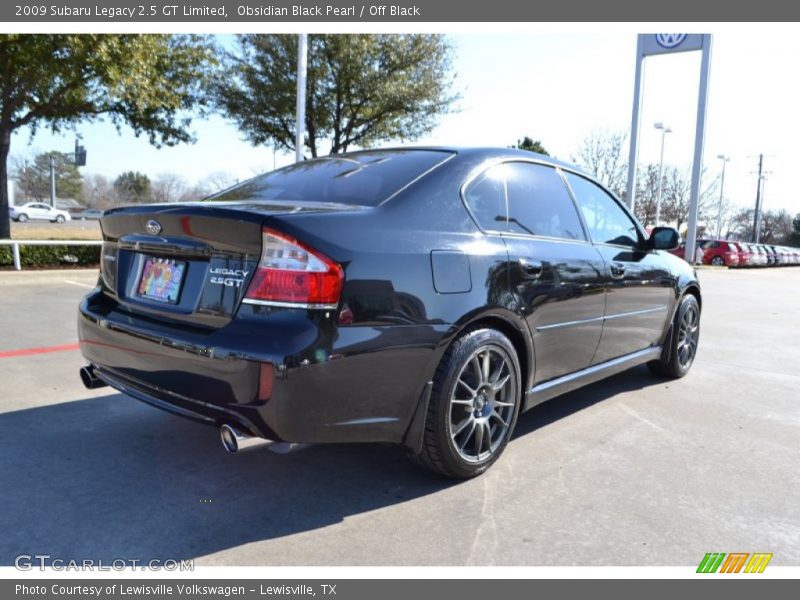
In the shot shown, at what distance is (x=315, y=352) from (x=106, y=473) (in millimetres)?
1457

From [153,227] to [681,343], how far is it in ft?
14.4

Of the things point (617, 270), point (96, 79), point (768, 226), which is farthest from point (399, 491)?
point (768, 226)

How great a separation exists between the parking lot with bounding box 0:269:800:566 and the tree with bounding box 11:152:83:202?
76.7m

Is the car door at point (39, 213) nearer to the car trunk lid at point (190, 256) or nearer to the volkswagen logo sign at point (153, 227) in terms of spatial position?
the car trunk lid at point (190, 256)

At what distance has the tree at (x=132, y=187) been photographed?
8550 centimetres

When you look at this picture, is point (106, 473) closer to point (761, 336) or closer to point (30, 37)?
point (761, 336)

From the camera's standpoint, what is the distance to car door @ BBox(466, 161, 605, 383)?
3.29m

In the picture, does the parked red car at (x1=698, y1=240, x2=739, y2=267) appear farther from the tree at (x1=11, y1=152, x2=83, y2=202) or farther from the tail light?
the tree at (x1=11, y1=152, x2=83, y2=202)

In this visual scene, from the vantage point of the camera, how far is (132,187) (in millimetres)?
87688

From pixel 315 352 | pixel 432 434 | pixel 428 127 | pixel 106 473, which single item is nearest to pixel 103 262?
pixel 106 473

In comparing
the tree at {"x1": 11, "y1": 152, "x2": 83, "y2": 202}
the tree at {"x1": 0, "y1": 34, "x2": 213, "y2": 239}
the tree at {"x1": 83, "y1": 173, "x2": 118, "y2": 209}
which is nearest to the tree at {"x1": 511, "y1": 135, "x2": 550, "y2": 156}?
the tree at {"x1": 0, "y1": 34, "x2": 213, "y2": 239}

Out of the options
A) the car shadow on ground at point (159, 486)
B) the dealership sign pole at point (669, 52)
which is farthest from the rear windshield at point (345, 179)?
the dealership sign pole at point (669, 52)

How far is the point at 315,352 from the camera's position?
235cm

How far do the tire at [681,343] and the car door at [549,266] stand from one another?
62.0 inches
